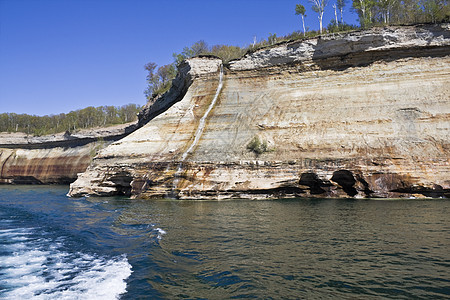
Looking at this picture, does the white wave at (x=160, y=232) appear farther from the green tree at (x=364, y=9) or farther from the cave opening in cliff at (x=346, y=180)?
the green tree at (x=364, y=9)

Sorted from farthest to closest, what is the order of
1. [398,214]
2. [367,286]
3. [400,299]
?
[398,214] < [367,286] < [400,299]

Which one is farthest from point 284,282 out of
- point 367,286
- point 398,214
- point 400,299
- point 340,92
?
point 340,92

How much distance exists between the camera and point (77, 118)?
65.3m

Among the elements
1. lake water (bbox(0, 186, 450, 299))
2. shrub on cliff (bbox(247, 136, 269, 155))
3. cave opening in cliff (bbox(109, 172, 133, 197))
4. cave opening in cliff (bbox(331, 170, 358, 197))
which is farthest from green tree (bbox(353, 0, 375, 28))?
cave opening in cliff (bbox(109, 172, 133, 197))

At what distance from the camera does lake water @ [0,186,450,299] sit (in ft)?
17.5

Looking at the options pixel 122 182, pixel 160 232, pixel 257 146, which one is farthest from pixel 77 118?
pixel 160 232

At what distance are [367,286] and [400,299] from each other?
571 mm

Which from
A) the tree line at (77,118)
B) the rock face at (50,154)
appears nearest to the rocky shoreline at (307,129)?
the rock face at (50,154)

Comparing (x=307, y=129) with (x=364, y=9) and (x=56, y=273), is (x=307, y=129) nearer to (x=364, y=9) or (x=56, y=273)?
(x=364, y=9)

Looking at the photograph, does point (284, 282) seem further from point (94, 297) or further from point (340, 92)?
point (340, 92)

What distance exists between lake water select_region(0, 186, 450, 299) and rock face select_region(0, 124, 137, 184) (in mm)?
38026

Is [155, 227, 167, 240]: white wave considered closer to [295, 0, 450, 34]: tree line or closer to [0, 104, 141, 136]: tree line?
[295, 0, 450, 34]: tree line

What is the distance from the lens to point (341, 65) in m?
24.9

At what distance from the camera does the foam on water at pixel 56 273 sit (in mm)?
5473
